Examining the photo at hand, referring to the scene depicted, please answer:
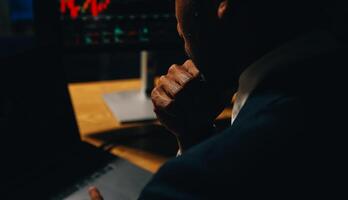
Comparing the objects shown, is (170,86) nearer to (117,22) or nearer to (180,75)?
(180,75)

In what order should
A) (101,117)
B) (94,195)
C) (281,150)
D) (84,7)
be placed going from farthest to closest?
(101,117) < (84,7) < (94,195) < (281,150)

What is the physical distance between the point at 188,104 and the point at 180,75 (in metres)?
0.06

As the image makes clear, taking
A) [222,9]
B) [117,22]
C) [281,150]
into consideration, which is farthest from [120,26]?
[281,150]

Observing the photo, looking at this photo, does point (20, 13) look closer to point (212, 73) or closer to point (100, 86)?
point (100, 86)

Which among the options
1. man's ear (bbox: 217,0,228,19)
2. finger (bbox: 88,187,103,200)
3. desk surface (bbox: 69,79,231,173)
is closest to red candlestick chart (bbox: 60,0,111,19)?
desk surface (bbox: 69,79,231,173)

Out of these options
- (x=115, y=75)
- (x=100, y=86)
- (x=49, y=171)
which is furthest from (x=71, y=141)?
(x=115, y=75)

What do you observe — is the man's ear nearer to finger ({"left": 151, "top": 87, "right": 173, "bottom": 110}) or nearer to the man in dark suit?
the man in dark suit

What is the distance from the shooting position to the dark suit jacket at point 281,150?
427 millimetres

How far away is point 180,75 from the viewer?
2.78 ft

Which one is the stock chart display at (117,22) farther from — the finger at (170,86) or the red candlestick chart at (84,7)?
the finger at (170,86)

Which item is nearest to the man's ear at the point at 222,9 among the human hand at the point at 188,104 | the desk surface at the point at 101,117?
the human hand at the point at 188,104

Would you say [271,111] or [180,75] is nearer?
[271,111]

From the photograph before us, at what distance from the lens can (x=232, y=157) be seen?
1.42 feet

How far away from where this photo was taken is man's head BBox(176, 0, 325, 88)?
50 cm
